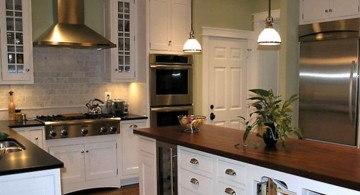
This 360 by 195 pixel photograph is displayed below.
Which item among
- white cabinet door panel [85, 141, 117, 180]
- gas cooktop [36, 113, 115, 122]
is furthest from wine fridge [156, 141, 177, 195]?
gas cooktop [36, 113, 115, 122]

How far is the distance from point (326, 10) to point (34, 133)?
3891mm

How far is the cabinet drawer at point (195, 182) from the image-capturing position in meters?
2.94

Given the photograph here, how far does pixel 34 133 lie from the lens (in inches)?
168

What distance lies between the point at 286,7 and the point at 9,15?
3.51 m

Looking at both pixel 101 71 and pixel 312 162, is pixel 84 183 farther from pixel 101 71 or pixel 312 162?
pixel 312 162

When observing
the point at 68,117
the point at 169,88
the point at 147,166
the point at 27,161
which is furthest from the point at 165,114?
the point at 27,161

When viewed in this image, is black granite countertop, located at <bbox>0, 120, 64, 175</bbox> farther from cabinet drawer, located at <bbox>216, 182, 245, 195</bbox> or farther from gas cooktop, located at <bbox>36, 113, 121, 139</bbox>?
gas cooktop, located at <bbox>36, 113, 121, 139</bbox>

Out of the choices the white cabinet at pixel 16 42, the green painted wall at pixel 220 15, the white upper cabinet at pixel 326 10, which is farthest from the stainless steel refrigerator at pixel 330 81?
the white cabinet at pixel 16 42

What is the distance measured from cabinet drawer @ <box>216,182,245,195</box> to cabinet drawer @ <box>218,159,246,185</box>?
0.17 ft

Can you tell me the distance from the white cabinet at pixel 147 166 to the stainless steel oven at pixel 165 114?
4.23 ft

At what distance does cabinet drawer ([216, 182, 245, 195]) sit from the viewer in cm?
264

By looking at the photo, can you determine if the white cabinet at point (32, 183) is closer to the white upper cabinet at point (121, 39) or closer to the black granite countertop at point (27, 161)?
the black granite countertop at point (27, 161)

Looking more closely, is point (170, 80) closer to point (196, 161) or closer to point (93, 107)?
point (93, 107)

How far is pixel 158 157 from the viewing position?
352 centimetres
